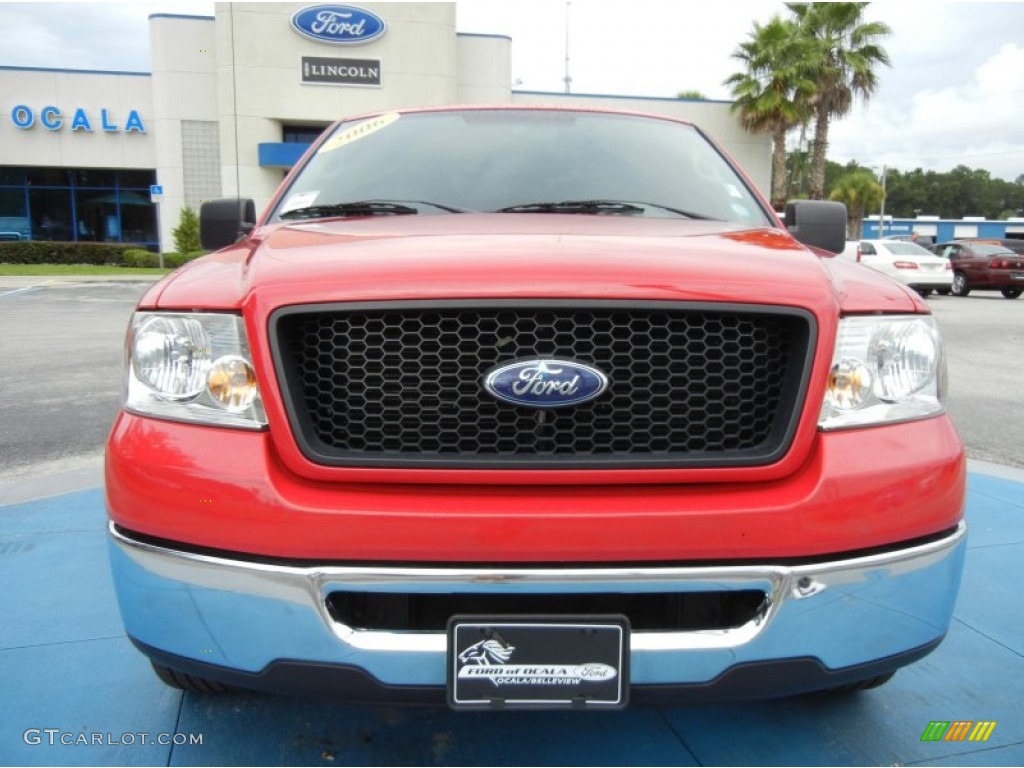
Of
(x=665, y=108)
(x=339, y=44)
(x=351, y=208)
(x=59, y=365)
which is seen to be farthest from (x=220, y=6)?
(x=351, y=208)

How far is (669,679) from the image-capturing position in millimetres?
1577

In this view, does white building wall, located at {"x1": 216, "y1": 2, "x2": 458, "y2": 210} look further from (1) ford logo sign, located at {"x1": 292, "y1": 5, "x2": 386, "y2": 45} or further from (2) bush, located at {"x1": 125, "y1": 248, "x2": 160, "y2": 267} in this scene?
(2) bush, located at {"x1": 125, "y1": 248, "x2": 160, "y2": 267}

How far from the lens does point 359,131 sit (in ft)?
10.4

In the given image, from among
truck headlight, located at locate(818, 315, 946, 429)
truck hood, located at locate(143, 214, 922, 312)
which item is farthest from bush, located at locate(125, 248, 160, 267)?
truck headlight, located at locate(818, 315, 946, 429)

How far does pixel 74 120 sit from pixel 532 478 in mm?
32533

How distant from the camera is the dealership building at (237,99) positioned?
2578 cm

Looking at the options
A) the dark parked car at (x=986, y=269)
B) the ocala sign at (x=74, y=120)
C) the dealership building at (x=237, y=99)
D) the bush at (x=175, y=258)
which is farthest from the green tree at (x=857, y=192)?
the ocala sign at (x=74, y=120)

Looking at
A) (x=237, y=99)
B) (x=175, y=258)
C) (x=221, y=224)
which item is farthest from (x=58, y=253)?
(x=221, y=224)

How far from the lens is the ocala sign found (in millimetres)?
28141

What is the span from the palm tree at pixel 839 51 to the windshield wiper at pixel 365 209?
2592cm

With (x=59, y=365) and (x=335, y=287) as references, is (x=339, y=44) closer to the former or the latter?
(x=59, y=365)

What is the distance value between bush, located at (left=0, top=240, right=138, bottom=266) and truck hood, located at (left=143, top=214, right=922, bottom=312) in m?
29.0

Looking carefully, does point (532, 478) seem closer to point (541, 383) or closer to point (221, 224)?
point (541, 383)

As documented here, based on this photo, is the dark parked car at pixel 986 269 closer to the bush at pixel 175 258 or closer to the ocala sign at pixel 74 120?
the bush at pixel 175 258
